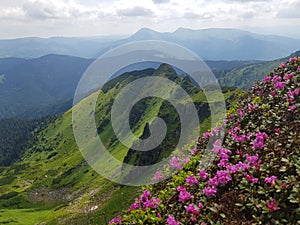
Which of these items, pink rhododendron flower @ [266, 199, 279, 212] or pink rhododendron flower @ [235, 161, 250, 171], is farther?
pink rhododendron flower @ [235, 161, 250, 171]

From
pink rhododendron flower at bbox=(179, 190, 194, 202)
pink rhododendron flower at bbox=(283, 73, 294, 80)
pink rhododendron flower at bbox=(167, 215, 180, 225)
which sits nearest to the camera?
pink rhododendron flower at bbox=(167, 215, 180, 225)

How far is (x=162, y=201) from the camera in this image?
12.9 m

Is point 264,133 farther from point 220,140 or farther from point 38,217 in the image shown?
point 38,217

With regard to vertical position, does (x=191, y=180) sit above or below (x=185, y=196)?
above

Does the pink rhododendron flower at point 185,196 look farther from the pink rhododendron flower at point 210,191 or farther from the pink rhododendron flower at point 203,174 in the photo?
the pink rhododendron flower at point 203,174

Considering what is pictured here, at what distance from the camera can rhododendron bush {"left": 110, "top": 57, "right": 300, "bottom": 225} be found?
9031mm

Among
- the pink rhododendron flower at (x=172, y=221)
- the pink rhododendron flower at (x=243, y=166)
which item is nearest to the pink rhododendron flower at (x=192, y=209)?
the pink rhododendron flower at (x=172, y=221)

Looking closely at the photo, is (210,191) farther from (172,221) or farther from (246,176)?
(172,221)

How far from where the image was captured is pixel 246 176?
10414 millimetres

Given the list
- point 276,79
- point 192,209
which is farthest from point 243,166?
point 276,79

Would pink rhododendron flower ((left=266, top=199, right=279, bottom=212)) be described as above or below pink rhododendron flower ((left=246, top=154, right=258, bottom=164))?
below

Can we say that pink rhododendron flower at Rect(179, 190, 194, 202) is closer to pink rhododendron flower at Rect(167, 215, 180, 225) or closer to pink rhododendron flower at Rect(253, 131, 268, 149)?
pink rhododendron flower at Rect(167, 215, 180, 225)

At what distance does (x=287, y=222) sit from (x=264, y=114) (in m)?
6.70

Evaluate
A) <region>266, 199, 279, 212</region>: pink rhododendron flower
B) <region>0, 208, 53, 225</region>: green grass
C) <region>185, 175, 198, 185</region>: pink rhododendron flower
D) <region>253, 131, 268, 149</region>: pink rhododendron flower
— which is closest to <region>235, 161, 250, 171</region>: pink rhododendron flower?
<region>253, 131, 268, 149</region>: pink rhododendron flower
